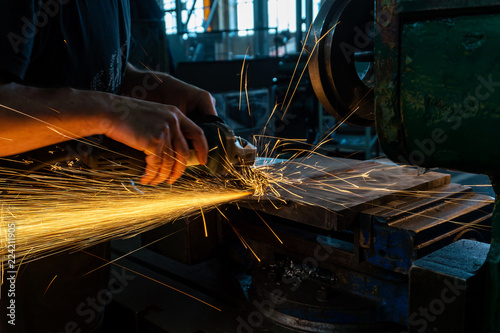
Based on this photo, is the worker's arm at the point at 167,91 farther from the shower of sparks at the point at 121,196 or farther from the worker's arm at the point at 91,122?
the worker's arm at the point at 91,122

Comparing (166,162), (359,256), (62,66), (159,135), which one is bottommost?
(359,256)

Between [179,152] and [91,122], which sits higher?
[91,122]

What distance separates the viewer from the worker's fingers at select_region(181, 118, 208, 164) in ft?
5.59

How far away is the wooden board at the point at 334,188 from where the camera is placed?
1.60 m

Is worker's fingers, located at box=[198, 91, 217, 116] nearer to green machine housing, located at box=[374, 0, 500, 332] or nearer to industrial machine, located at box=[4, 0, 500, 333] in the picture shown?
industrial machine, located at box=[4, 0, 500, 333]

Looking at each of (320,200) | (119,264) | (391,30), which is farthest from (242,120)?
(391,30)

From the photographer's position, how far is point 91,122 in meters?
1.55

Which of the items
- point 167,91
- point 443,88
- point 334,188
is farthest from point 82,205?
point 443,88

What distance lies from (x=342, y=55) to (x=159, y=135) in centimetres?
67

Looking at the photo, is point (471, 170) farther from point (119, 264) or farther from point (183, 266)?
point (119, 264)

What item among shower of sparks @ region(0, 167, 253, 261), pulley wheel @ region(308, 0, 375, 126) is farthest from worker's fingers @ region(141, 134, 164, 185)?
pulley wheel @ region(308, 0, 375, 126)

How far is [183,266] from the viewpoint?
2.22 metres

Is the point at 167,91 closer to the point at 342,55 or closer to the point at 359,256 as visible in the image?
the point at 342,55

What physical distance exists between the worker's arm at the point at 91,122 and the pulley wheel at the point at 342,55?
0.53 metres
